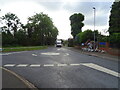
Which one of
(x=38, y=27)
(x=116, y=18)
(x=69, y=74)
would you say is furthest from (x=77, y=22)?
(x=69, y=74)

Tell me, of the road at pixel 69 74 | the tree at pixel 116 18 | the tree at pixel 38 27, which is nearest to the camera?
the road at pixel 69 74

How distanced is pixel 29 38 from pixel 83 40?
28.4 meters

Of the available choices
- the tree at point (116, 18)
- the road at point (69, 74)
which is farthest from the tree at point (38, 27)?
the road at point (69, 74)

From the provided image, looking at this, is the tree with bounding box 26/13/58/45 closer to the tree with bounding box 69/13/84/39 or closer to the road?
the tree with bounding box 69/13/84/39

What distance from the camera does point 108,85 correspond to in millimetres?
5578

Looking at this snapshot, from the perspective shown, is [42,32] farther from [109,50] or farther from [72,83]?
[72,83]

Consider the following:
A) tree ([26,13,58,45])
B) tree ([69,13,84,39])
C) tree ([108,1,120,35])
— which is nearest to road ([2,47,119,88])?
tree ([108,1,120,35])

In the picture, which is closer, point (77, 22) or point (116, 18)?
point (116, 18)

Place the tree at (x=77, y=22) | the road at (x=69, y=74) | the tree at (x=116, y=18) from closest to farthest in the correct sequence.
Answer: the road at (x=69, y=74) < the tree at (x=116, y=18) < the tree at (x=77, y=22)

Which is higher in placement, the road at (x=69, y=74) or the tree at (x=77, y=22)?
the tree at (x=77, y=22)

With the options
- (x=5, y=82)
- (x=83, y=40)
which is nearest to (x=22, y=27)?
Result: (x=83, y=40)

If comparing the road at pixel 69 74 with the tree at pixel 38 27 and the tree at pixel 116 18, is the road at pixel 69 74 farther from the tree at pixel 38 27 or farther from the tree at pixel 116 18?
the tree at pixel 38 27

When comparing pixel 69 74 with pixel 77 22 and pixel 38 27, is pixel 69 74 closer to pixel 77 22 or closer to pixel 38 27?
pixel 77 22

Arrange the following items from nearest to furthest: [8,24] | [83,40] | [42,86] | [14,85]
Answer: [14,85], [42,86], [83,40], [8,24]
